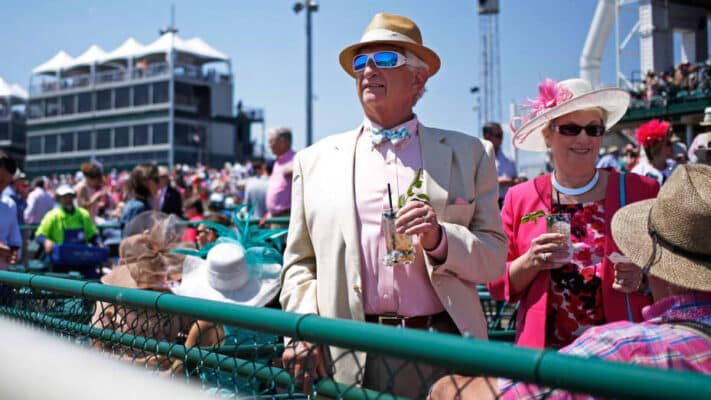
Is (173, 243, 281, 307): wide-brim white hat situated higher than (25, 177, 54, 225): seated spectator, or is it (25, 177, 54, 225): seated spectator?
(25, 177, 54, 225): seated spectator

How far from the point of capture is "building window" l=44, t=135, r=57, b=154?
88812 millimetres

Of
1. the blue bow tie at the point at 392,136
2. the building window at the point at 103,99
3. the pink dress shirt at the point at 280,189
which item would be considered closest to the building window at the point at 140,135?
the building window at the point at 103,99

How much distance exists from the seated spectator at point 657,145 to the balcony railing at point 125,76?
7503cm

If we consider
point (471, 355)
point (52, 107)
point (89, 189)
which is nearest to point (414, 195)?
point (471, 355)

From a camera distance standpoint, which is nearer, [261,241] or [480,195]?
[480,195]

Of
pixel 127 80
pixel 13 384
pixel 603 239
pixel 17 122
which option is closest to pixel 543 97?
pixel 603 239

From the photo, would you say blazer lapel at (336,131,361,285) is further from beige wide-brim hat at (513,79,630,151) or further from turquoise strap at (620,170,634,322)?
turquoise strap at (620,170,634,322)

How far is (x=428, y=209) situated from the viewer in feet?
8.92

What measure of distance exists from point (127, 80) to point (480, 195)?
273 ft

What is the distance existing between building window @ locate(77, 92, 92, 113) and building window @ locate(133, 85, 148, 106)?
23.8 feet

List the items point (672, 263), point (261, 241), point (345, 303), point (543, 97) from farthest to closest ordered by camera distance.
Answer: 1. point (261, 241)
2. point (543, 97)
3. point (345, 303)
4. point (672, 263)

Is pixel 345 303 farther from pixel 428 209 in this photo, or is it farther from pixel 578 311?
pixel 578 311

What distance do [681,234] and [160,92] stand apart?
8056 centimetres

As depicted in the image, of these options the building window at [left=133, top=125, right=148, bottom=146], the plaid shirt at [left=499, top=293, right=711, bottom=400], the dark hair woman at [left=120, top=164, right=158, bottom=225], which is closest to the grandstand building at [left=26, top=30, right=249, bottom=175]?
the building window at [left=133, top=125, right=148, bottom=146]
